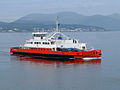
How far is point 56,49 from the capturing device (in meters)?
53.2

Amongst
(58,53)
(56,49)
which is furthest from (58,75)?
(56,49)

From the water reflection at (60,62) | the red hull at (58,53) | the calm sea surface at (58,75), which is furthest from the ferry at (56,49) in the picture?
the calm sea surface at (58,75)

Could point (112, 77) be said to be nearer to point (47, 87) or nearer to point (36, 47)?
point (47, 87)

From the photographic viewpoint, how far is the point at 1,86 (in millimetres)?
33812

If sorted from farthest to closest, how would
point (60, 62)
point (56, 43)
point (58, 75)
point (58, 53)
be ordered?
point (56, 43), point (58, 53), point (60, 62), point (58, 75)

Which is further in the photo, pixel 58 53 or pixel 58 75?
pixel 58 53

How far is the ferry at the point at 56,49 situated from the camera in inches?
2014

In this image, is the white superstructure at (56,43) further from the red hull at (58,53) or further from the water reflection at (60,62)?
the water reflection at (60,62)

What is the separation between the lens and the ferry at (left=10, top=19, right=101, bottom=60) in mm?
51156

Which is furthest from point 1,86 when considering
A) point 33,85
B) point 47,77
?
point 47,77

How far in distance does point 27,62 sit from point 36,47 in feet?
19.0

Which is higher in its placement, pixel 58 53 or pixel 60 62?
pixel 58 53

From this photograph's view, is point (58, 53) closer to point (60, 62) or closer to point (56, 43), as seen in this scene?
point (60, 62)

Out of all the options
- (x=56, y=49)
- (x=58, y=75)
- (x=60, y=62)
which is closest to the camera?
(x=58, y=75)
